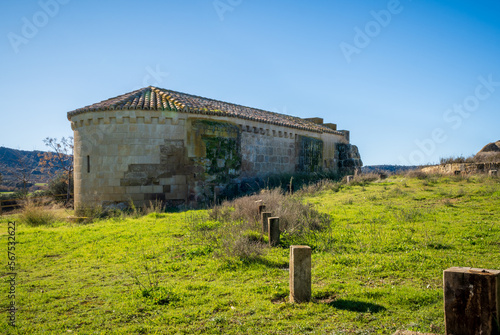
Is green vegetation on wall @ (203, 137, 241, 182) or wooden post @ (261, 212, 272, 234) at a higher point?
green vegetation on wall @ (203, 137, 241, 182)

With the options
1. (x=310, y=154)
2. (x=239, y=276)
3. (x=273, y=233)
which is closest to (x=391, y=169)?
(x=310, y=154)

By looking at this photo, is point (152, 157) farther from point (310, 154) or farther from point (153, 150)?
point (310, 154)

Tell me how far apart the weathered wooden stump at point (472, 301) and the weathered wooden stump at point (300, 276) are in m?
1.73

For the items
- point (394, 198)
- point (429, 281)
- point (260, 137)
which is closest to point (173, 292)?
point (429, 281)

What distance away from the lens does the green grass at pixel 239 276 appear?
4.29 metres

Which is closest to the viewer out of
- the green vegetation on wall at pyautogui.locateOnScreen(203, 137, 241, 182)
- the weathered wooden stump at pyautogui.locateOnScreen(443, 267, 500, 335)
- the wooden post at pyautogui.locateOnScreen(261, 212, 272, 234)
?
the weathered wooden stump at pyautogui.locateOnScreen(443, 267, 500, 335)

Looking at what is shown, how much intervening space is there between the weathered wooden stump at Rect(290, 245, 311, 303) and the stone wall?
1063 cm

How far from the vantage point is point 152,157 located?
48.1 feet

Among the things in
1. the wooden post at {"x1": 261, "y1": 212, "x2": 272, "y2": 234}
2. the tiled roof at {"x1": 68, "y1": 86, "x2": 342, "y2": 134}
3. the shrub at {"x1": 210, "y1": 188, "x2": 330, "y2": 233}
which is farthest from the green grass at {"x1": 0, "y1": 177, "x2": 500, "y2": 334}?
the tiled roof at {"x1": 68, "y1": 86, "x2": 342, "y2": 134}

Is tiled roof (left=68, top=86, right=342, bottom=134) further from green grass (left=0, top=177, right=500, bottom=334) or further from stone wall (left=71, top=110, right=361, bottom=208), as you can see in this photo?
green grass (left=0, top=177, right=500, bottom=334)

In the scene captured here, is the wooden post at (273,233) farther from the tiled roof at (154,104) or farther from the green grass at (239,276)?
the tiled roof at (154,104)

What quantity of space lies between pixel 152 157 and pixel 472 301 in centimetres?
1283

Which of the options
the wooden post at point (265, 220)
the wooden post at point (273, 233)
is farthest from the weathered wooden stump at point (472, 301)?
the wooden post at point (265, 220)

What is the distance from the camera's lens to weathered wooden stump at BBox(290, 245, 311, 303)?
4.74 metres
